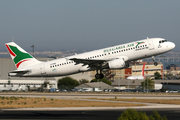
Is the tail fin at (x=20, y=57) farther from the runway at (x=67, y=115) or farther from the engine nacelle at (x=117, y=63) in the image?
the runway at (x=67, y=115)

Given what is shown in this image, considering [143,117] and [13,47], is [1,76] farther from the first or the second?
[143,117]

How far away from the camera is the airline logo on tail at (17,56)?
193 ft

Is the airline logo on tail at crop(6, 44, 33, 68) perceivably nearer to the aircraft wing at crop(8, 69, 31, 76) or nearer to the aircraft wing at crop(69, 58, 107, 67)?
the aircraft wing at crop(8, 69, 31, 76)

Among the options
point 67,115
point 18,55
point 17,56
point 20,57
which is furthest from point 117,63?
point 17,56

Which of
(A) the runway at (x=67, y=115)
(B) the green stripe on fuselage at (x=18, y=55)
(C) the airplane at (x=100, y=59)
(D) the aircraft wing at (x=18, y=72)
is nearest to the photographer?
(A) the runway at (x=67, y=115)

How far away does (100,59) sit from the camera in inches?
2110

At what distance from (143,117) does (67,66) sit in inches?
1422

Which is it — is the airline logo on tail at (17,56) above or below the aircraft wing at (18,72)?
above

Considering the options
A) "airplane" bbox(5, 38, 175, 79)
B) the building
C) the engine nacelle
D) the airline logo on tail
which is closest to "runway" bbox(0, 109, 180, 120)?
the engine nacelle

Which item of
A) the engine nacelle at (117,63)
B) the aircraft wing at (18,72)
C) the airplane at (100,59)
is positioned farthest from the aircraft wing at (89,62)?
the aircraft wing at (18,72)

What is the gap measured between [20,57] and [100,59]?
1630cm

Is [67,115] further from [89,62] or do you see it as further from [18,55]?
[18,55]

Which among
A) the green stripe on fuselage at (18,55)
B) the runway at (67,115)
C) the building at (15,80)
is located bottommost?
the runway at (67,115)

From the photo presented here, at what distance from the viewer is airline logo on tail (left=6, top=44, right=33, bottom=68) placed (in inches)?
2322
